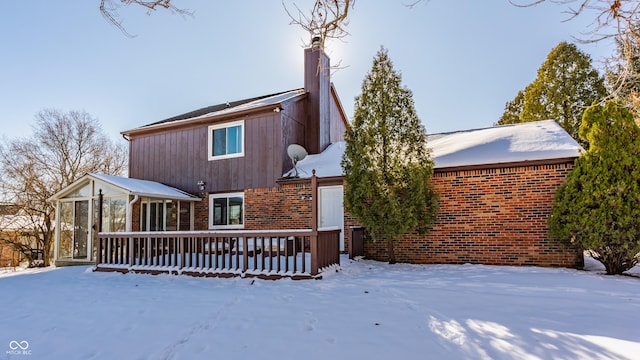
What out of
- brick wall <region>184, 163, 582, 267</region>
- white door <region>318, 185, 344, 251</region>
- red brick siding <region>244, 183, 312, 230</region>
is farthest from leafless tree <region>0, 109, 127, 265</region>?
brick wall <region>184, 163, 582, 267</region>

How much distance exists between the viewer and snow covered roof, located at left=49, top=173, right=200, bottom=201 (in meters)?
9.89

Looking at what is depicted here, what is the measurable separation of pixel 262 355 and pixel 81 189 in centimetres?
1000

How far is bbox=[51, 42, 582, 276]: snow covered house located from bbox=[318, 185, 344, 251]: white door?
0.03 metres

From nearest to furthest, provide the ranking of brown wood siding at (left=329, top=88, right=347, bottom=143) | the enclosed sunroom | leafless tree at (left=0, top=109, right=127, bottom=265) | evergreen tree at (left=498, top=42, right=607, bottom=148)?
the enclosed sunroom → brown wood siding at (left=329, top=88, right=347, bottom=143) → evergreen tree at (left=498, top=42, right=607, bottom=148) → leafless tree at (left=0, top=109, right=127, bottom=265)

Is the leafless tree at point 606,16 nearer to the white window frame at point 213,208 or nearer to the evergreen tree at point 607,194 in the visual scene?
the evergreen tree at point 607,194

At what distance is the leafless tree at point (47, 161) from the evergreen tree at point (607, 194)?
66.3ft

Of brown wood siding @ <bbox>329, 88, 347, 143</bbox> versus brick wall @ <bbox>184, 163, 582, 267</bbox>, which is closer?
brick wall @ <bbox>184, 163, 582, 267</bbox>

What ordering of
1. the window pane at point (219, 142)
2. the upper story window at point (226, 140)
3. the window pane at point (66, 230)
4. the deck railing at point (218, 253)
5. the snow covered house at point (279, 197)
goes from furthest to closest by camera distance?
the window pane at point (219, 142), the upper story window at point (226, 140), the window pane at point (66, 230), the snow covered house at point (279, 197), the deck railing at point (218, 253)

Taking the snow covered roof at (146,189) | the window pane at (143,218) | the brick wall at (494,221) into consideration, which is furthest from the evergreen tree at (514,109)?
the window pane at (143,218)

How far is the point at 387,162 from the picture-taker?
8211 millimetres

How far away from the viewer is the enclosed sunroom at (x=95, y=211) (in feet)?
33.3

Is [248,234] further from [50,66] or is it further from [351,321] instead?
[50,66]

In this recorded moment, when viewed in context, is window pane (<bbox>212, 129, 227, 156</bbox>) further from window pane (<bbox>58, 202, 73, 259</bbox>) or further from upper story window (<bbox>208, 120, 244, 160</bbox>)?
window pane (<bbox>58, 202, 73, 259</bbox>)

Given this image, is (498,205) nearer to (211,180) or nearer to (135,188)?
(211,180)
